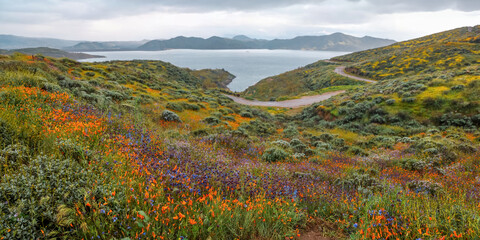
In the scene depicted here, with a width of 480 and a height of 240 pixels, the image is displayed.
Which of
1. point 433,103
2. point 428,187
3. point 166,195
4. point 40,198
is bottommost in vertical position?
point 428,187

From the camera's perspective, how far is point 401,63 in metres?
57.7

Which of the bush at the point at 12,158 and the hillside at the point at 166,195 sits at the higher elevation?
the bush at the point at 12,158

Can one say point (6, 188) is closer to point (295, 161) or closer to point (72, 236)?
point (72, 236)

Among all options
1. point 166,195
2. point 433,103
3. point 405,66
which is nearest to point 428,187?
point 166,195

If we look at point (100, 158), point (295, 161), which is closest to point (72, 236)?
point (100, 158)

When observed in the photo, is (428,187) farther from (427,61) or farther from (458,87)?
(427,61)

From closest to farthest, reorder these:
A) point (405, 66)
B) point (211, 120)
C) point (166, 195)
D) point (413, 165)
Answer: point (166, 195)
point (413, 165)
point (211, 120)
point (405, 66)

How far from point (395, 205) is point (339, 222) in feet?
3.26

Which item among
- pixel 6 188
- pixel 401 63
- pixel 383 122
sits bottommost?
pixel 383 122

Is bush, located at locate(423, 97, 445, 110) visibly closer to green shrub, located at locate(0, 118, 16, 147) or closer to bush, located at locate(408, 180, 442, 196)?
bush, located at locate(408, 180, 442, 196)

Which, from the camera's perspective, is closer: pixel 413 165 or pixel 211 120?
pixel 413 165

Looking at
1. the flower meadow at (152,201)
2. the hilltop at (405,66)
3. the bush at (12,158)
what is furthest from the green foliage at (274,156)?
the hilltop at (405,66)

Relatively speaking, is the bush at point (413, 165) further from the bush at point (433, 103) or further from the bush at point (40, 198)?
the bush at point (433, 103)

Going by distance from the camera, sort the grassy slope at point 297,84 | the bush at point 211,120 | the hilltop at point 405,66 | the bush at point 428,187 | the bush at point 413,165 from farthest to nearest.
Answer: the grassy slope at point 297,84, the hilltop at point 405,66, the bush at point 211,120, the bush at point 413,165, the bush at point 428,187
